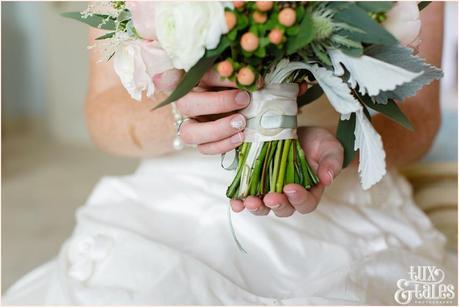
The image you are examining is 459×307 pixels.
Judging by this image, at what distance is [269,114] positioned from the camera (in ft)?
2.60

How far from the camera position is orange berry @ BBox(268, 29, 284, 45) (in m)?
0.66

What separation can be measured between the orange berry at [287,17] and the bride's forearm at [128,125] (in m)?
0.51

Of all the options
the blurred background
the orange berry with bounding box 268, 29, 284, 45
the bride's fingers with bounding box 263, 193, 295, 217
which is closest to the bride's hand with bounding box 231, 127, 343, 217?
the bride's fingers with bounding box 263, 193, 295, 217

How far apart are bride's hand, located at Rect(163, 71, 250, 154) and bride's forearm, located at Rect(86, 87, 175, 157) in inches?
11.2

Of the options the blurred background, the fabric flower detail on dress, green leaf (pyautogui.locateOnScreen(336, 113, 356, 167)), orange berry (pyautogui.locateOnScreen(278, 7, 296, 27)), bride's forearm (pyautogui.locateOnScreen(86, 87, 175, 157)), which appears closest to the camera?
orange berry (pyautogui.locateOnScreen(278, 7, 296, 27))

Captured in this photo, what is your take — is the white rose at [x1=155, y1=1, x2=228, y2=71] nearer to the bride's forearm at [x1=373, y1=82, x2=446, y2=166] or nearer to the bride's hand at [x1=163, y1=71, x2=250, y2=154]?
the bride's hand at [x1=163, y1=71, x2=250, y2=154]

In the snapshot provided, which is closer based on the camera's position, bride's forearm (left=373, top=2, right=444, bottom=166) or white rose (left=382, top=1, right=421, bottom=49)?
white rose (left=382, top=1, right=421, bottom=49)

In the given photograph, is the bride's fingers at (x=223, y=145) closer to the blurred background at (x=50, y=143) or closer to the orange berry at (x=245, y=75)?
the orange berry at (x=245, y=75)

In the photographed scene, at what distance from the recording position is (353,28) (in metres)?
0.67

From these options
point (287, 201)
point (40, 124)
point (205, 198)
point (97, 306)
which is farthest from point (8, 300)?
point (40, 124)

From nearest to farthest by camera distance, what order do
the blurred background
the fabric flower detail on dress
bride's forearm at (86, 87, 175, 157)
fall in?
the fabric flower detail on dress
bride's forearm at (86, 87, 175, 157)
the blurred background

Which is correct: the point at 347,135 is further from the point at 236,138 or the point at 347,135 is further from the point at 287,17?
the point at 287,17

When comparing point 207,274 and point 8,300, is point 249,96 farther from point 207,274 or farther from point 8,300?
point 8,300

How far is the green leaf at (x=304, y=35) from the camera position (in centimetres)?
66
